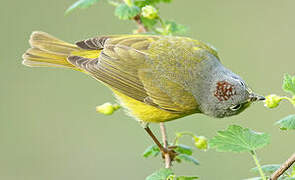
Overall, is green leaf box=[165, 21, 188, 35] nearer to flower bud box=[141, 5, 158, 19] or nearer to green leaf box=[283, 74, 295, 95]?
flower bud box=[141, 5, 158, 19]

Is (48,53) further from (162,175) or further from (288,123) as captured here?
(288,123)

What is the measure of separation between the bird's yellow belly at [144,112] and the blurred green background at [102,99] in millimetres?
2343

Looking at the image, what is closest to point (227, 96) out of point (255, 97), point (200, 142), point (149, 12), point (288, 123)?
point (255, 97)

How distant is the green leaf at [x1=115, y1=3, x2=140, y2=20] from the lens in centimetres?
337

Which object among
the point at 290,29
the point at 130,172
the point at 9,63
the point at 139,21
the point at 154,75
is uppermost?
the point at 9,63

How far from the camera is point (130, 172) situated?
6.84 metres

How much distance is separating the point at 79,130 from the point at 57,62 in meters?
3.25

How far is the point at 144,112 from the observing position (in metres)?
3.96

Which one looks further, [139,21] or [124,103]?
[124,103]

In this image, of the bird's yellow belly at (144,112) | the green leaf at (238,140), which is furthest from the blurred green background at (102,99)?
the green leaf at (238,140)

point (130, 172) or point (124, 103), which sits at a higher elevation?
point (124, 103)

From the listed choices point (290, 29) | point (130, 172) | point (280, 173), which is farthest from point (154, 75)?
point (290, 29)

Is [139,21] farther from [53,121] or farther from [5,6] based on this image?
[5,6]

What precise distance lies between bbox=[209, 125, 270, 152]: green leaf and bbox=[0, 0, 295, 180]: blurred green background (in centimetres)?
351
